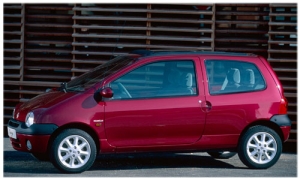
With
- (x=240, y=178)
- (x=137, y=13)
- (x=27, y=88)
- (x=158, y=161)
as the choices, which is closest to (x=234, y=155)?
(x=158, y=161)

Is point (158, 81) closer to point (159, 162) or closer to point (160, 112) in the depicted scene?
point (160, 112)

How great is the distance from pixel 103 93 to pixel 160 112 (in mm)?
744

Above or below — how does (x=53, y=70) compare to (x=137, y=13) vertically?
below

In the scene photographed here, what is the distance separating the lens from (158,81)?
31.3ft

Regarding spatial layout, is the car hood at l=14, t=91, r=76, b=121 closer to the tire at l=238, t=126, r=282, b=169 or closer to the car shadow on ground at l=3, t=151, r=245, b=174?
the car shadow on ground at l=3, t=151, r=245, b=174

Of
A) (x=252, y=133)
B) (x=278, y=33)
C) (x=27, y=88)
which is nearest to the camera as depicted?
(x=252, y=133)

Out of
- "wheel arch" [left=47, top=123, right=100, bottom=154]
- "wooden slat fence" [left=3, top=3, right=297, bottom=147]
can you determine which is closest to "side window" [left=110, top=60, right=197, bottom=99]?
"wheel arch" [left=47, top=123, right=100, bottom=154]

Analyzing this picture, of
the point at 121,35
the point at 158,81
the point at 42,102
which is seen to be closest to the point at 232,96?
the point at 158,81

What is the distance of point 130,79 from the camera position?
943 cm

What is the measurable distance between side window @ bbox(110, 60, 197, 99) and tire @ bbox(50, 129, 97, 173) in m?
0.63

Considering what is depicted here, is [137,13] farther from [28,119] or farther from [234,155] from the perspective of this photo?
[28,119]

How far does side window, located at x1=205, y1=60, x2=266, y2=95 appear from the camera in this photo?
31.9 ft

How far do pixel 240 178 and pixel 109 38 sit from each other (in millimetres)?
4462

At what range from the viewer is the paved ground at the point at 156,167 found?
9445 millimetres
